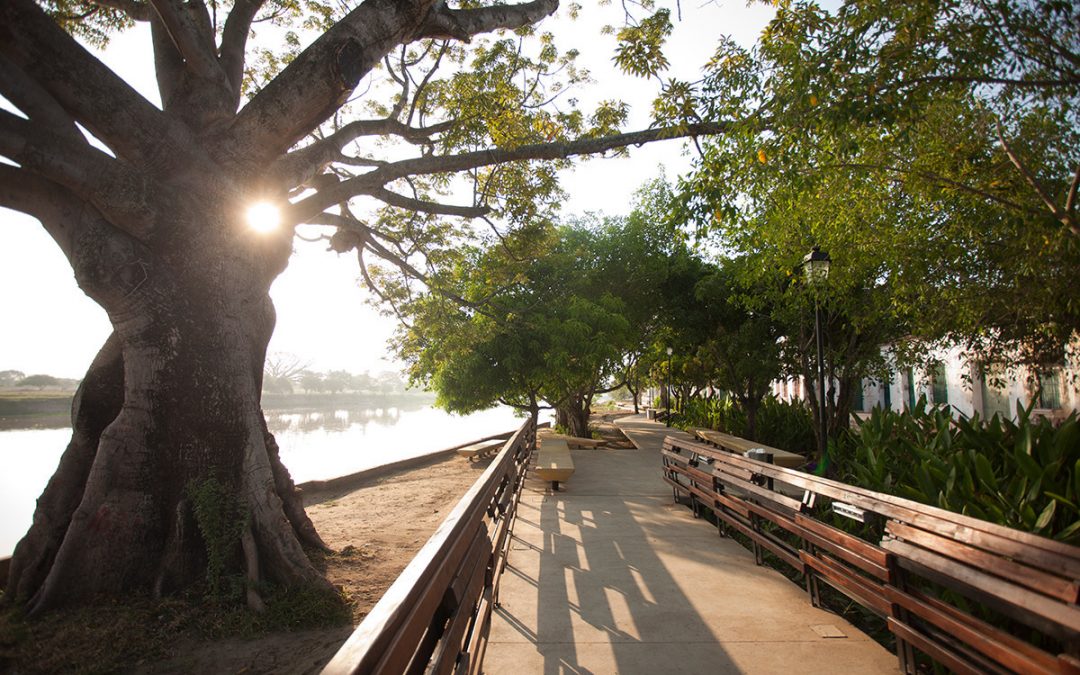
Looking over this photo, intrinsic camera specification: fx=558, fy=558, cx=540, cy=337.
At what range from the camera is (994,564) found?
2133 mm

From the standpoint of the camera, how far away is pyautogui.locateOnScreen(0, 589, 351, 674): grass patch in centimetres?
332

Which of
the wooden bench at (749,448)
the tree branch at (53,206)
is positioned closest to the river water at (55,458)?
the tree branch at (53,206)

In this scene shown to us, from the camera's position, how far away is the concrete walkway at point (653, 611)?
303 centimetres

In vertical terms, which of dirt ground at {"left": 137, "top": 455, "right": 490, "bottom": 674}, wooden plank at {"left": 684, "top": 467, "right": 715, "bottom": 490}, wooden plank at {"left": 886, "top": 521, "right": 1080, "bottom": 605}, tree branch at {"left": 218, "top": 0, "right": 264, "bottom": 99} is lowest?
dirt ground at {"left": 137, "top": 455, "right": 490, "bottom": 674}

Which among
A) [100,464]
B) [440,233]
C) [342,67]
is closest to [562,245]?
[440,233]

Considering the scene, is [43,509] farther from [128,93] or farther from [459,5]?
[459,5]

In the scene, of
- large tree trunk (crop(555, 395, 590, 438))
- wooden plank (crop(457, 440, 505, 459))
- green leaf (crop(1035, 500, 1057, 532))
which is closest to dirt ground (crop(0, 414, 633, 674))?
wooden plank (crop(457, 440, 505, 459))

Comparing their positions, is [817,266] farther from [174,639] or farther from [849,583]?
[174,639]

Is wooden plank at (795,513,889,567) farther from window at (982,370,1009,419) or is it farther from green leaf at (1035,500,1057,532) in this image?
window at (982,370,1009,419)

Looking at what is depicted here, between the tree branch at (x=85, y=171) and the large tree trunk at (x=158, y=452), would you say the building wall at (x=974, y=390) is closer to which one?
the large tree trunk at (x=158, y=452)

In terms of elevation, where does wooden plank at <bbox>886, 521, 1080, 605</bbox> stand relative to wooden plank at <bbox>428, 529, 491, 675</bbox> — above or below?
above

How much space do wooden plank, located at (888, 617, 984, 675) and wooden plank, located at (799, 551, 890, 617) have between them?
11cm

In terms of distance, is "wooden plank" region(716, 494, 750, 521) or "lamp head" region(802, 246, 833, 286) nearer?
"wooden plank" region(716, 494, 750, 521)

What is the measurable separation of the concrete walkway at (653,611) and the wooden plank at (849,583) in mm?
284
